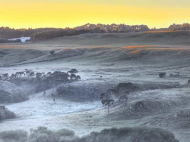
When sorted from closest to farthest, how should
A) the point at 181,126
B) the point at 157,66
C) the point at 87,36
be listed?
the point at 181,126 → the point at 157,66 → the point at 87,36

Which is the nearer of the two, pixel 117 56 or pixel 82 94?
pixel 82 94

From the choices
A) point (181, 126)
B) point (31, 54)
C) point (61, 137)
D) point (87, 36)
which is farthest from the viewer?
point (87, 36)

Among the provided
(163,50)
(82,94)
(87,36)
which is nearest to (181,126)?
(82,94)

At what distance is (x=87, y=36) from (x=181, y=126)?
2693 inches

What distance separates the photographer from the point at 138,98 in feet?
65.1

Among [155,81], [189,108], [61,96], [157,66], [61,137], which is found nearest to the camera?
[61,137]

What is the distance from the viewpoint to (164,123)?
14984mm

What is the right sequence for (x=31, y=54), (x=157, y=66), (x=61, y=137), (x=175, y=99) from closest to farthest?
(x=61, y=137) < (x=175, y=99) < (x=157, y=66) < (x=31, y=54)

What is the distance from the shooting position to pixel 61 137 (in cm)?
1239

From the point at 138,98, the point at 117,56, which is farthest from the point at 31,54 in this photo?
the point at 138,98

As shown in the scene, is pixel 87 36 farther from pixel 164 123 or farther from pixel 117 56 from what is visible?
pixel 164 123

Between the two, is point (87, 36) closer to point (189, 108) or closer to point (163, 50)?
point (163, 50)

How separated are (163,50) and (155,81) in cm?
2022

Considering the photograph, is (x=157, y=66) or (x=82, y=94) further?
(x=157, y=66)
